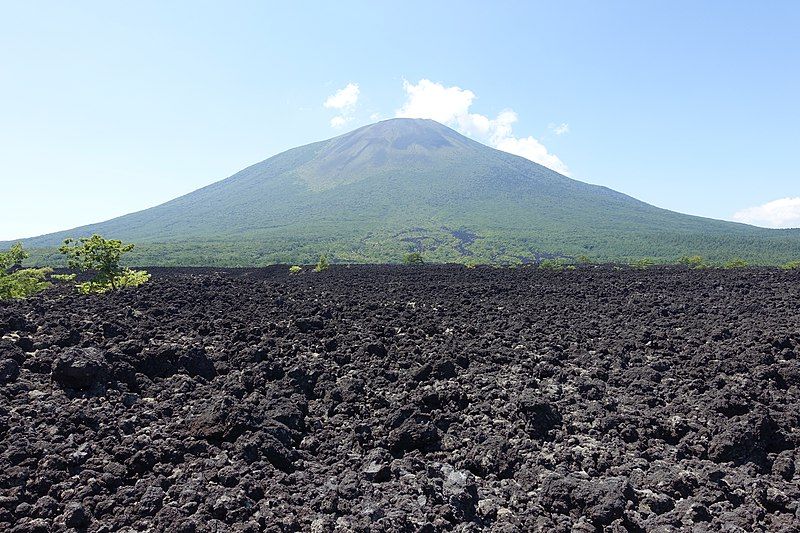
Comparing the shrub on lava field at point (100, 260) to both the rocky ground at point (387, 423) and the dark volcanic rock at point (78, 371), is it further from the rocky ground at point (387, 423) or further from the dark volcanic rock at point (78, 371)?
the dark volcanic rock at point (78, 371)

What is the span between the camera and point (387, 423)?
20.4 ft

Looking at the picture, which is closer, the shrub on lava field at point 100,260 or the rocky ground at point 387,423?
the rocky ground at point 387,423

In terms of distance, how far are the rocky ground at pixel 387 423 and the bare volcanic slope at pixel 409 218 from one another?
48.7 m

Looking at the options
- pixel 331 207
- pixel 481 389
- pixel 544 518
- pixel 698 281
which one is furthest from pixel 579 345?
pixel 331 207

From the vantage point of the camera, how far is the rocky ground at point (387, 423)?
451 centimetres

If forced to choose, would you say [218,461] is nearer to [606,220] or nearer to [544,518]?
[544,518]

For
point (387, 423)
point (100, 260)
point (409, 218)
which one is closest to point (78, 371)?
point (387, 423)

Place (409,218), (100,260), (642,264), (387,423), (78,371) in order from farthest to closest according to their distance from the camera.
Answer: (409,218) < (642,264) < (100,260) < (78,371) < (387,423)

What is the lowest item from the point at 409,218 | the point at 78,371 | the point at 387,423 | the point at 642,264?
the point at 387,423

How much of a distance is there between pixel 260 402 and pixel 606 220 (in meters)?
117

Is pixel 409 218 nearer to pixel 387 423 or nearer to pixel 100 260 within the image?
pixel 100 260

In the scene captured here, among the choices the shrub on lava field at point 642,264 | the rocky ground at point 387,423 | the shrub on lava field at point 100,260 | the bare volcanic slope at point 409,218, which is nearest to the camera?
the rocky ground at point 387,423

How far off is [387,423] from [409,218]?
103490 mm

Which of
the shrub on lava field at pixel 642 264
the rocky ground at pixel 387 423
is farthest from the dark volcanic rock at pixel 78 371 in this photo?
the shrub on lava field at pixel 642 264
